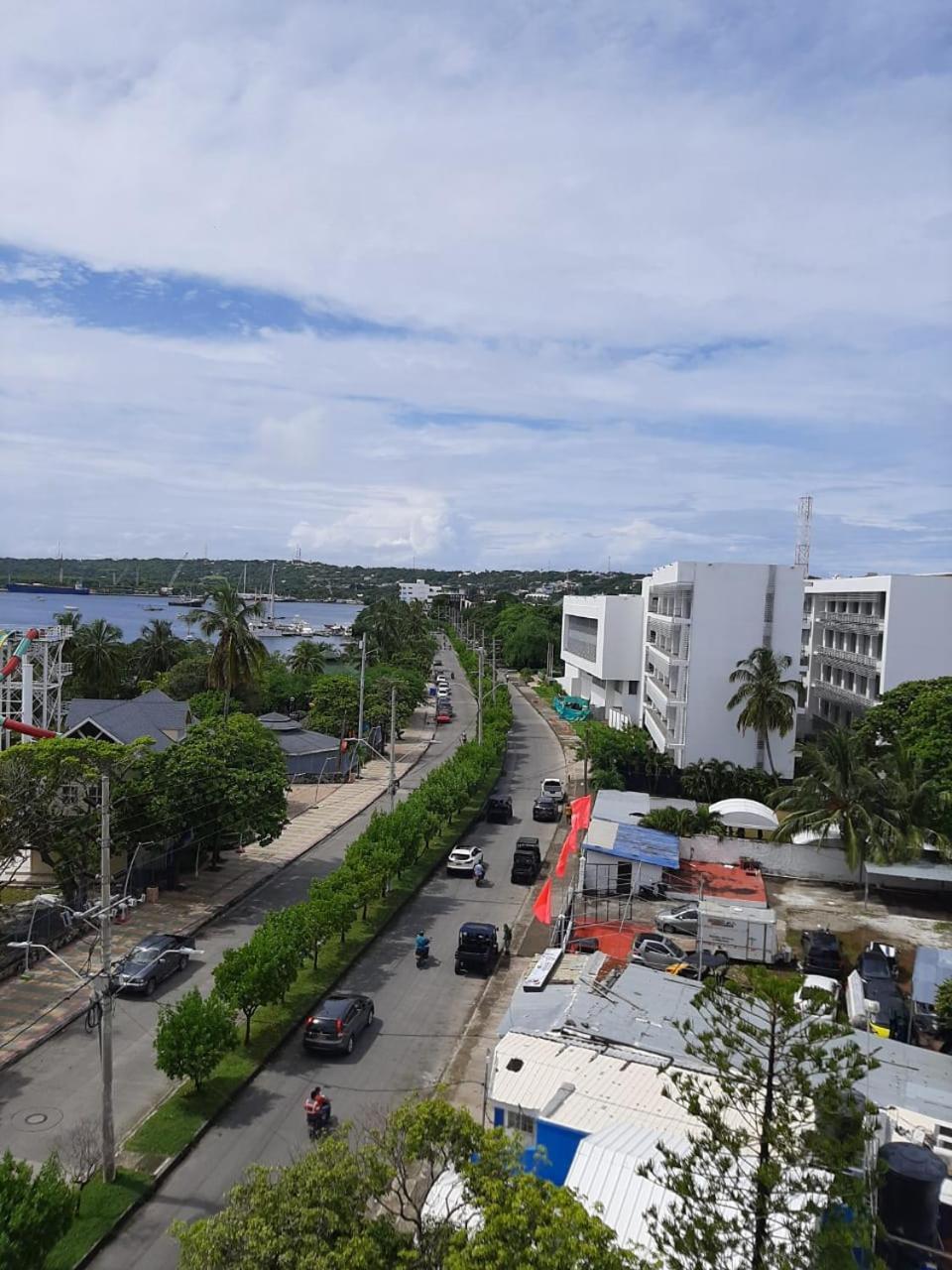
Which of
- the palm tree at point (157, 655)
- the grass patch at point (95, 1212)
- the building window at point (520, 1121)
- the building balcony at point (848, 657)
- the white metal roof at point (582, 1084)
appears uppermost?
the building balcony at point (848, 657)

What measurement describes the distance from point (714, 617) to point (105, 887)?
41.0 metres

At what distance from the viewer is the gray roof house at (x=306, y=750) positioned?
5722 cm

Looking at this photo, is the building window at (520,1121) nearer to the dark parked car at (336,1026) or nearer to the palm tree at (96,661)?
the dark parked car at (336,1026)

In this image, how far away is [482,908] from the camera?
35.1 m

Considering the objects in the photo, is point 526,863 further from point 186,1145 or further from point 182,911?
point 186,1145

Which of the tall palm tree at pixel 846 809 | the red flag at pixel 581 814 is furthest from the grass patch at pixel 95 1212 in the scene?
the tall palm tree at pixel 846 809

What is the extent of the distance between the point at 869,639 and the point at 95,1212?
176 feet

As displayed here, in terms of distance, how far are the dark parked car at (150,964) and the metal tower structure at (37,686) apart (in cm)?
1782

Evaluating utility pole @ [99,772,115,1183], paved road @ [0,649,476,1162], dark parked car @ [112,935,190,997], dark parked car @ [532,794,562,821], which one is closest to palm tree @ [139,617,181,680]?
dark parked car @ [532,794,562,821]

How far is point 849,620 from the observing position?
6250 centimetres

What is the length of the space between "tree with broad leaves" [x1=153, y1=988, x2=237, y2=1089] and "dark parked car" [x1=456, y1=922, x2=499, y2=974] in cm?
1004

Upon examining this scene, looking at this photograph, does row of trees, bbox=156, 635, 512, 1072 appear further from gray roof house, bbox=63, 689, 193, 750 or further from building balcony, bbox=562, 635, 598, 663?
building balcony, bbox=562, 635, 598, 663

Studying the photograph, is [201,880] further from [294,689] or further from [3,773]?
[294,689]

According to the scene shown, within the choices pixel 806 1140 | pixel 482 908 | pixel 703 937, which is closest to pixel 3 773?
pixel 482 908
